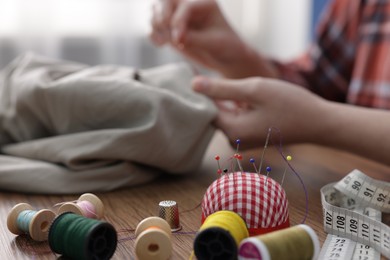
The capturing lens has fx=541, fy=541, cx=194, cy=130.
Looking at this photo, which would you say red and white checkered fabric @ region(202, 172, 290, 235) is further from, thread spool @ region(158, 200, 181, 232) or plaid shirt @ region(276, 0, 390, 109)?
plaid shirt @ region(276, 0, 390, 109)

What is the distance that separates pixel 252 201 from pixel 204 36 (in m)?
0.64

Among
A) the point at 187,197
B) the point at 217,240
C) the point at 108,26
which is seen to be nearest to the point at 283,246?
the point at 217,240

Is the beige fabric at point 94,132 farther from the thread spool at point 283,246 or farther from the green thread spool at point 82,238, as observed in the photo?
the thread spool at point 283,246

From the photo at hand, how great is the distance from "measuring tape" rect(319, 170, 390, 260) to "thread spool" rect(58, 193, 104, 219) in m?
0.24

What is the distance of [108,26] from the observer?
2111mm

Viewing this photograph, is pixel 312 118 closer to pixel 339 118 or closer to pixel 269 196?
pixel 339 118

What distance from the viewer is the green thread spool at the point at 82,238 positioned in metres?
0.46

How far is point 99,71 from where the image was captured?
2.83 feet

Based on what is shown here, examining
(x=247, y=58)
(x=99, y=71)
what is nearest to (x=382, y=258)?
(x=99, y=71)

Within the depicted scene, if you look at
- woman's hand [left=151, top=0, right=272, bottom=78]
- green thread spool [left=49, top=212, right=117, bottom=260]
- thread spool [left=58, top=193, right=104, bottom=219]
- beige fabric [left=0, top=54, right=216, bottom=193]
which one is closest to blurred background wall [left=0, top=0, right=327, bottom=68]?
woman's hand [left=151, top=0, right=272, bottom=78]

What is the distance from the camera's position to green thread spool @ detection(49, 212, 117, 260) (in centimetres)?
46

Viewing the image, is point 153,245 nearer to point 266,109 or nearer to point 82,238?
→ point 82,238

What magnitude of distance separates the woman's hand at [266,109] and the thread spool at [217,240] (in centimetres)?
40

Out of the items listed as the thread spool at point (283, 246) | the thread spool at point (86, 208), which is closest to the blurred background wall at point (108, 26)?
the thread spool at point (86, 208)
